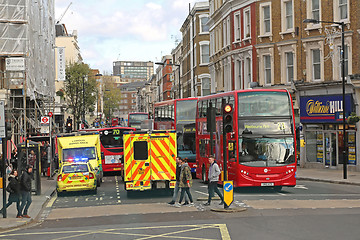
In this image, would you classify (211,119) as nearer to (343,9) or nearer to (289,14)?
(343,9)

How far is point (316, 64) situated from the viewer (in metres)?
38.9

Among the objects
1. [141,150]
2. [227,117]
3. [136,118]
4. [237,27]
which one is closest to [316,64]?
[237,27]

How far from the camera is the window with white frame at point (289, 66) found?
135 ft

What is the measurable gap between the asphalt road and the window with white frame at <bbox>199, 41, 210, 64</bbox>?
4659 centimetres

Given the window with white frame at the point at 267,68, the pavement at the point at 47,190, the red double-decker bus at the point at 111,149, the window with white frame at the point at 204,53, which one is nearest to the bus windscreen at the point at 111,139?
the red double-decker bus at the point at 111,149

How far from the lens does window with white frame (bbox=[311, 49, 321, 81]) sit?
38.8m

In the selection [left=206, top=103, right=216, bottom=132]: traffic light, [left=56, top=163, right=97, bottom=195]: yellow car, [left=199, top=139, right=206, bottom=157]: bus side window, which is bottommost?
[left=56, top=163, right=97, bottom=195]: yellow car

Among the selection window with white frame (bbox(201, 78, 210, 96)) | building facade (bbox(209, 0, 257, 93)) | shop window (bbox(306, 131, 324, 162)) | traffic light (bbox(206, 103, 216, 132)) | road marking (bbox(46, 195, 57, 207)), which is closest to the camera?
traffic light (bbox(206, 103, 216, 132))

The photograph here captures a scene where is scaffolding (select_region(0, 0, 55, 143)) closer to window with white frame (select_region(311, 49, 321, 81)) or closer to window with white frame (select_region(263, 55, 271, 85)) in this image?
window with white frame (select_region(263, 55, 271, 85))

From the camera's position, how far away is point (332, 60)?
37.2 m

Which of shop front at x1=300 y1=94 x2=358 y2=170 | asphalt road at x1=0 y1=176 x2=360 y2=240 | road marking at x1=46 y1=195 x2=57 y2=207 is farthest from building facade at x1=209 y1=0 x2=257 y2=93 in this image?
road marking at x1=46 y1=195 x2=57 y2=207

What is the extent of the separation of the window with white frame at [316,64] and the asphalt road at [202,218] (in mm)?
14781

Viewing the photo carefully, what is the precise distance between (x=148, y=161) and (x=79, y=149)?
843 cm

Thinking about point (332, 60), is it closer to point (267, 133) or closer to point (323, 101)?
point (323, 101)
